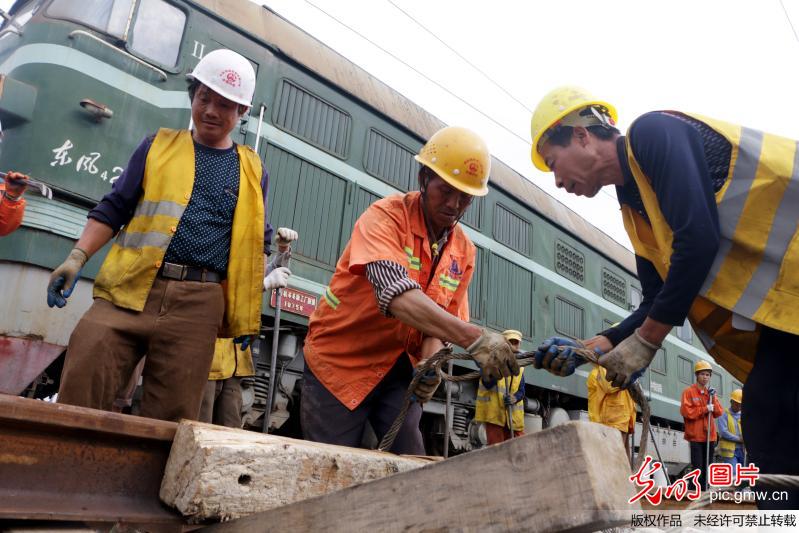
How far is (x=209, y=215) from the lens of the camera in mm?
2338

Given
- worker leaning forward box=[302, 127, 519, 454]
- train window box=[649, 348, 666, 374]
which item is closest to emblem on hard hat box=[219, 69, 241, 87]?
worker leaning forward box=[302, 127, 519, 454]

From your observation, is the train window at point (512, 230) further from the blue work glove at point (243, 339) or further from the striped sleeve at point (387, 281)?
the striped sleeve at point (387, 281)

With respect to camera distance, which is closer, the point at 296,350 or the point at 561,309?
the point at 296,350

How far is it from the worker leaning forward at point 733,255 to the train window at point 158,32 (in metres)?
3.58

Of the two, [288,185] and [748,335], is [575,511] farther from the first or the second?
[288,185]

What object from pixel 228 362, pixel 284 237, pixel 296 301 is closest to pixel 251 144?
pixel 284 237

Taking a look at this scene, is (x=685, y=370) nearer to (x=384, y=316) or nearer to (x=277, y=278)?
(x=277, y=278)

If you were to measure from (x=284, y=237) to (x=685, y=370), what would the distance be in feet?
38.7

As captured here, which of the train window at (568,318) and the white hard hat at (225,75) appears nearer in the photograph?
the white hard hat at (225,75)

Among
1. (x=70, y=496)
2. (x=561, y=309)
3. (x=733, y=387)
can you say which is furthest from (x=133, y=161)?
(x=733, y=387)

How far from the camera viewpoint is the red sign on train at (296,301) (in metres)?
4.78

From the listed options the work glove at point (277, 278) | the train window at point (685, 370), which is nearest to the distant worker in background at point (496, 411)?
the work glove at point (277, 278)

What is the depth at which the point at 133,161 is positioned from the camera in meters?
2.35

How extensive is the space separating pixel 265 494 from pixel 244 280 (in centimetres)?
127
